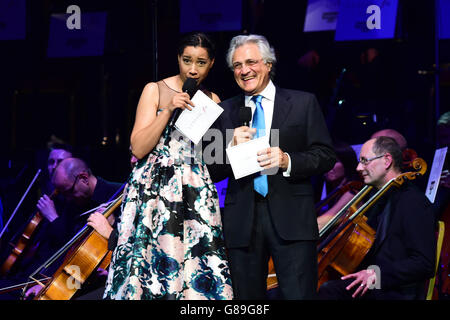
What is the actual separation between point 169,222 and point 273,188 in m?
→ 0.46

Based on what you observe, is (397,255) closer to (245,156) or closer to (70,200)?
(245,156)

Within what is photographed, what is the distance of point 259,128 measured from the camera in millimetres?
2629

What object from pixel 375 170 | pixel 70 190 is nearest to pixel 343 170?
pixel 375 170

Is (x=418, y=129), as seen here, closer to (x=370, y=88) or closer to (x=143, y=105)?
(x=370, y=88)

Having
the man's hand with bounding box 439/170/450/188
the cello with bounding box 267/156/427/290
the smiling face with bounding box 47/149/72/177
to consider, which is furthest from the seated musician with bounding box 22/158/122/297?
the man's hand with bounding box 439/170/450/188

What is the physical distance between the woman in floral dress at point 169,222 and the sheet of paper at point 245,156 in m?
0.29

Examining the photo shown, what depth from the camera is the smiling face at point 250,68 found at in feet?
8.74

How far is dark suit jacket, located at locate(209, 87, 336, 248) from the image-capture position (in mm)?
2502

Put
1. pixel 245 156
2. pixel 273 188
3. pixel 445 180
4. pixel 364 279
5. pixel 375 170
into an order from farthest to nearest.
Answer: pixel 445 180, pixel 375 170, pixel 364 279, pixel 273 188, pixel 245 156

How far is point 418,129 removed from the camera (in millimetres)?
5688

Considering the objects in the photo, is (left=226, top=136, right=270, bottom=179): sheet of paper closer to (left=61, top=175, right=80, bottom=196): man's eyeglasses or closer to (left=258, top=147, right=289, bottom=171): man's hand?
(left=258, top=147, right=289, bottom=171): man's hand

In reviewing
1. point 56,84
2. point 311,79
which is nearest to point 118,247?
point 311,79

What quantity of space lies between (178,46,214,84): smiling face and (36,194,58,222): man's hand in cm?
226
